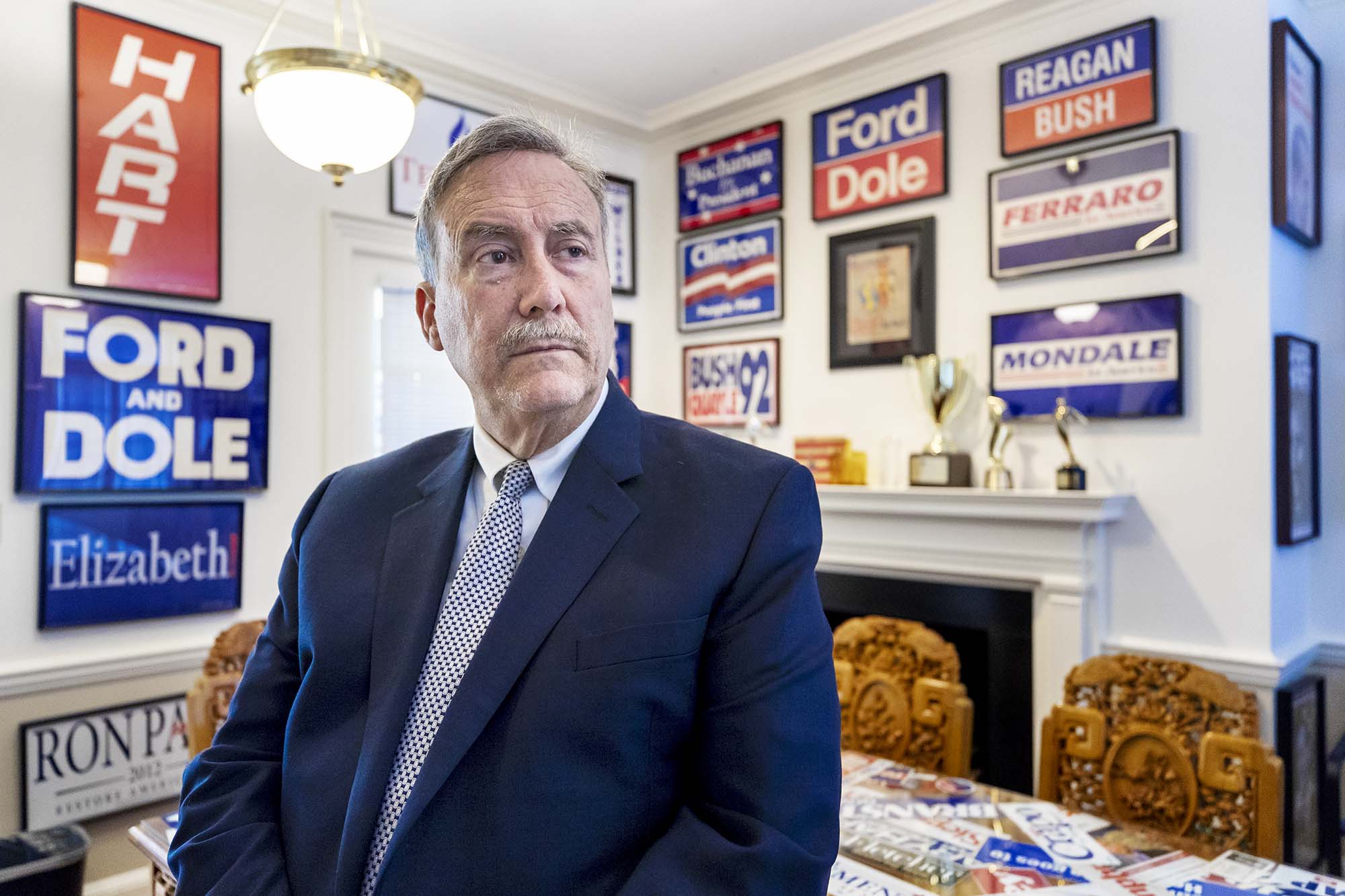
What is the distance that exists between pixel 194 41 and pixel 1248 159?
3.27 m

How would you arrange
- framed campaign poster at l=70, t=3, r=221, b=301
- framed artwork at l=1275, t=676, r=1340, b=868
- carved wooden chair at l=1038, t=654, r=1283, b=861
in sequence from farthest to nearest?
1. framed campaign poster at l=70, t=3, r=221, b=301
2. framed artwork at l=1275, t=676, r=1340, b=868
3. carved wooden chair at l=1038, t=654, r=1283, b=861

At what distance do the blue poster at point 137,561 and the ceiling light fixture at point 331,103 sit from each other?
136cm

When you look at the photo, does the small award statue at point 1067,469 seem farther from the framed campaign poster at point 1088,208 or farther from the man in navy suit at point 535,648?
the man in navy suit at point 535,648

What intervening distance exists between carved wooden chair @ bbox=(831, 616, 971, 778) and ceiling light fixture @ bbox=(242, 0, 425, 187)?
161 centimetres

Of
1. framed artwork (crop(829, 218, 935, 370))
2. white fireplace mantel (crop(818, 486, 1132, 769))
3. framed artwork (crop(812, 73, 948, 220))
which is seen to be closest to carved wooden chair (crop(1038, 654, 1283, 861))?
white fireplace mantel (crop(818, 486, 1132, 769))

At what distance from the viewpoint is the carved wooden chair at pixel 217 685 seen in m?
1.92

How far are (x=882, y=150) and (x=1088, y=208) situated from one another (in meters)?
0.85

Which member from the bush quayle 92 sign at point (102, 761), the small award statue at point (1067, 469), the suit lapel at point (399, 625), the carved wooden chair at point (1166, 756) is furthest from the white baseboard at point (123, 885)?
the small award statue at point (1067, 469)

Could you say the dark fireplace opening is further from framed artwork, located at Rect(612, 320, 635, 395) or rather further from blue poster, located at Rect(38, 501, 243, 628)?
blue poster, located at Rect(38, 501, 243, 628)

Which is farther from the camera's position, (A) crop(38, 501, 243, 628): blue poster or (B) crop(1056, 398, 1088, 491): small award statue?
(B) crop(1056, 398, 1088, 491): small award statue

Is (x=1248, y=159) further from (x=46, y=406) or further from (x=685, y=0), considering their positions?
(x=46, y=406)

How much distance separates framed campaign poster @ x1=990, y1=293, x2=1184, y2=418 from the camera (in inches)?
106

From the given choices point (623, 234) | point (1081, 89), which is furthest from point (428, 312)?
point (623, 234)

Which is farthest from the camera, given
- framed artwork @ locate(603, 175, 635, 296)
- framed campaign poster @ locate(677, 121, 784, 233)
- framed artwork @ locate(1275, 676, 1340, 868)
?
framed artwork @ locate(603, 175, 635, 296)
